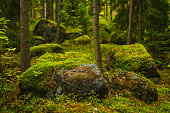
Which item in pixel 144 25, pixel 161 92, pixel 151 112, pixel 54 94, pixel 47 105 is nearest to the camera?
pixel 47 105

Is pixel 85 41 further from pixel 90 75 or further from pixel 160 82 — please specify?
pixel 90 75

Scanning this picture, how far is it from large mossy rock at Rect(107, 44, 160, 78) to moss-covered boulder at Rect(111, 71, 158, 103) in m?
2.00

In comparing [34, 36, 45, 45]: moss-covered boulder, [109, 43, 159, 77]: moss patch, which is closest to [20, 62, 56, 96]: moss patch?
[109, 43, 159, 77]: moss patch

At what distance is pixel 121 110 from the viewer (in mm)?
3879

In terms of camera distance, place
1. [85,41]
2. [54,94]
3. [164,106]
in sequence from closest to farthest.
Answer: [54,94] < [164,106] < [85,41]

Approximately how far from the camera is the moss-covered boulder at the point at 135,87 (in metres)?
5.27

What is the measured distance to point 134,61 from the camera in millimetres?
7848

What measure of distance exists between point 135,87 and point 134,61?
2794mm

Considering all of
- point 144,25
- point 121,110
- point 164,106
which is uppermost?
point 144,25

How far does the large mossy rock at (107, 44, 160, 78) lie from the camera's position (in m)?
7.52

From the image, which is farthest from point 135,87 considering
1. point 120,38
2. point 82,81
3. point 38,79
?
point 120,38

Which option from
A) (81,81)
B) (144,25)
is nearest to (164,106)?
(81,81)

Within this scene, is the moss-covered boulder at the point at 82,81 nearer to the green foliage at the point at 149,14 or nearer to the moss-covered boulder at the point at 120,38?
the green foliage at the point at 149,14

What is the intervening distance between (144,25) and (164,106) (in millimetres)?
11710
